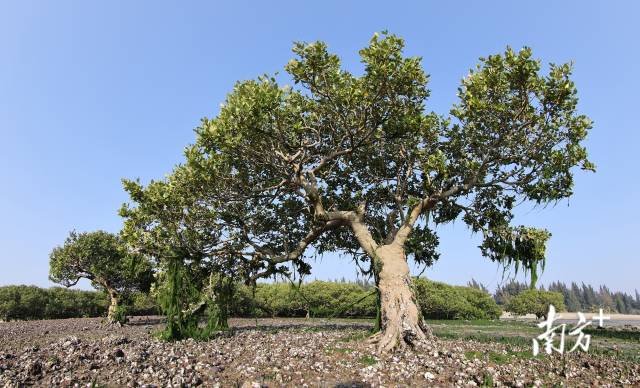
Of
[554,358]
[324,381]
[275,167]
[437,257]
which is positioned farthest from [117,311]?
[554,358]

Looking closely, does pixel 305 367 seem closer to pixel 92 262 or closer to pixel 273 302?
pixel 92 262

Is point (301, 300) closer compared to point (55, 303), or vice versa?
point (55, 303)

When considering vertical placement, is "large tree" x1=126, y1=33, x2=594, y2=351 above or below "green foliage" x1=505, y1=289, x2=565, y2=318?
above

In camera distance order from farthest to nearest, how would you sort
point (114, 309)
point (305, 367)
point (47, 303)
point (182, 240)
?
1. point (47, 303)
2. point (114, 309)
3. point (182, 240)
4. point (305, 367)

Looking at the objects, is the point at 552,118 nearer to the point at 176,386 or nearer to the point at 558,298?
the point at 176,386

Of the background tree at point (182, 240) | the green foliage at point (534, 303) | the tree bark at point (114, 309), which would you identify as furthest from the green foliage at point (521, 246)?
the green foliage at point (534, 303)

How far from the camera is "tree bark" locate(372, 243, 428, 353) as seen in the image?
16.0m

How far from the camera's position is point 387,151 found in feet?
70.8

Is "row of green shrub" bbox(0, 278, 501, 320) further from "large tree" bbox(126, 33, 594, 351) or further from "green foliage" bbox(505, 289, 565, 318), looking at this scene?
"large tree" bbox(126, 33, 594, 351)

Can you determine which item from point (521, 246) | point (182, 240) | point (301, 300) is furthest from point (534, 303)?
point (182, 240)

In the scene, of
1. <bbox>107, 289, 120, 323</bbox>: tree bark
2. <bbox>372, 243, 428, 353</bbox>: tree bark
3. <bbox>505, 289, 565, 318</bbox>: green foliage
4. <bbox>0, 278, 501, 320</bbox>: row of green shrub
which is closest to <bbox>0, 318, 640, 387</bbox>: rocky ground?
<bbox>372, 243, 428, 353</bbox>: tree bark

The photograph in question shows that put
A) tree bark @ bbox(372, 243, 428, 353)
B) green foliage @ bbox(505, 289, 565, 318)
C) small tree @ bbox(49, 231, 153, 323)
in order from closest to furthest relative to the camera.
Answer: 1. tree bark @ bbox(372, 243, 428, 353)
2. small tree @ bbox(49, 231, 153, 323)
3. green foliage @ bbox(505, 289, 565, 318)

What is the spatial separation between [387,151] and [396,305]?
832cm

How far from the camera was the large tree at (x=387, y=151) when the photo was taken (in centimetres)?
1711
